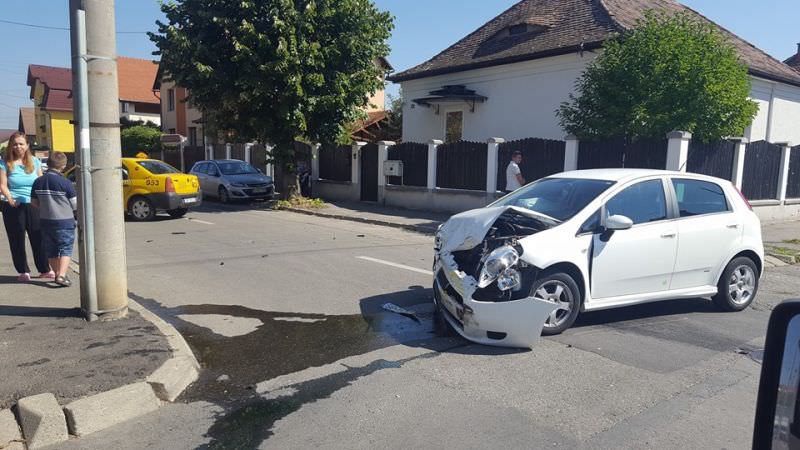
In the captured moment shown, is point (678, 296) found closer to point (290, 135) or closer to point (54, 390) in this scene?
point (54, 390)

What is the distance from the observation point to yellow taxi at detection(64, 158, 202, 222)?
1468 centimetres

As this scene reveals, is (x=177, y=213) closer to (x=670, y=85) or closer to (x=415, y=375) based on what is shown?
(x=670, y=85)

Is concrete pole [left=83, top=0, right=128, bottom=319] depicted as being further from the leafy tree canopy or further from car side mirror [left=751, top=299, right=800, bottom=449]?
the leafy tree canopy

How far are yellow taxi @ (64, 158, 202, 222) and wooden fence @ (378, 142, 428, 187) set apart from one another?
6658 mm

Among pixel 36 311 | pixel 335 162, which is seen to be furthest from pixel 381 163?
pixel 36 311

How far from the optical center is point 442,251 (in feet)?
19.6

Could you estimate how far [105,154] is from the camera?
5.48m

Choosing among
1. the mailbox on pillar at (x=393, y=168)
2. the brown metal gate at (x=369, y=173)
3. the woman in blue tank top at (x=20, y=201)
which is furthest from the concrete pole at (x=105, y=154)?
the brown metal gate at (x=369, y=173)

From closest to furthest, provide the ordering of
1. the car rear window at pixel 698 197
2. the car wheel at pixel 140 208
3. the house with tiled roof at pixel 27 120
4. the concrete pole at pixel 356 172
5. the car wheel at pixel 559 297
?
the car wheel at pixel 559 297 < the car rear window at pixel 698 197 < the car wheel at pixel 140 208 < the concrete pole at pixel 356 172 < the house with tiled roof at pixel 27 120

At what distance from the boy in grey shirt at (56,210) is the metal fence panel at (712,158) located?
480 inches

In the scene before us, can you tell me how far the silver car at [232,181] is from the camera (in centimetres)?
2000

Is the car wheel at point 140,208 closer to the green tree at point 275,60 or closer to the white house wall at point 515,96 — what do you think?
the green tree at point 275,60

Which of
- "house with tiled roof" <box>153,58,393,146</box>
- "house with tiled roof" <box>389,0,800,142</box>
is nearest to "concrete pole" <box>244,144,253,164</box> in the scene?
"house with tiled roof" <box>389,0,800,142</box>

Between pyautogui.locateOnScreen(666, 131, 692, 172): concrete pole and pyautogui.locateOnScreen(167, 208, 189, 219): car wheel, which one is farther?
pyautogui.locateOnScreen(167, 208, 189, 219): car wheel
